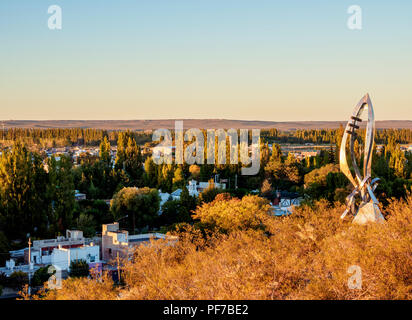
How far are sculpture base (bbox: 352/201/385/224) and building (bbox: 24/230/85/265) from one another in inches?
347

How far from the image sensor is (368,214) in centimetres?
1134

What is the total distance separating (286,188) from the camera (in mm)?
32562

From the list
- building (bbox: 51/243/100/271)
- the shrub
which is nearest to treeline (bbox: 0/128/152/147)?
building (bbox: 51/243/100/271)

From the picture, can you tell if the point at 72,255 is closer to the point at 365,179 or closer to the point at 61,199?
the point at 61,199

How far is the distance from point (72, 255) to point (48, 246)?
1.66 metres

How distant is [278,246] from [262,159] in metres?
23.3

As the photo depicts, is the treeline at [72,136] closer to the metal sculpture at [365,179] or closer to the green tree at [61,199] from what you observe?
the green tree at [61,199]

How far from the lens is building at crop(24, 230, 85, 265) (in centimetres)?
1588

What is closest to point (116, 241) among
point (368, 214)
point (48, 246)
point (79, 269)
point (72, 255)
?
point (72, 255)

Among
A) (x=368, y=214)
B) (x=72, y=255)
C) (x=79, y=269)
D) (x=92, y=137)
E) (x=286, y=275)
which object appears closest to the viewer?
(x=286, y=275)

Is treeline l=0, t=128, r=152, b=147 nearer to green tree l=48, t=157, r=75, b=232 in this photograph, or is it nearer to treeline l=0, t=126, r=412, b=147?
treeline l=0, t=126, r=412, b=147

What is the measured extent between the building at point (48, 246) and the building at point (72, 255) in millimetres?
348

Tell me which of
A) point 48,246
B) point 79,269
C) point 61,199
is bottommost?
point 79,269
